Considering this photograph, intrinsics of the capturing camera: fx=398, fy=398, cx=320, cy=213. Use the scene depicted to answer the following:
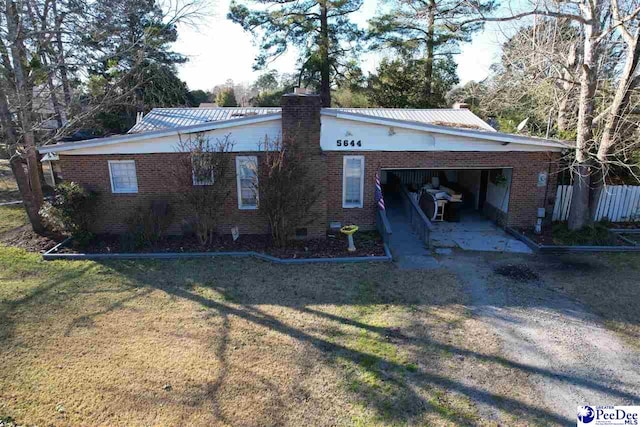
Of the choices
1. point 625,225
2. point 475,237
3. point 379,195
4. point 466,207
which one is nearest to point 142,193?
point 379,195

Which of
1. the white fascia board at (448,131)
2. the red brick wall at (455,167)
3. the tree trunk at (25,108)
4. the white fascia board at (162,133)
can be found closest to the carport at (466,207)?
the red brick wall at (455,167)

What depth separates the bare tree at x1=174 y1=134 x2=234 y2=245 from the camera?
10.3m

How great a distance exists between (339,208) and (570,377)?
7.44 m

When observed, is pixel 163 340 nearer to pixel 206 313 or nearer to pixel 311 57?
pixel 206 313

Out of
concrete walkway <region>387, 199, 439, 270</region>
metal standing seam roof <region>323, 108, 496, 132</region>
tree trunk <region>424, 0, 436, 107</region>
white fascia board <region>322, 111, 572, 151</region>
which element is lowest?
concrete walkway <region>387, 199, 439, 270</region>

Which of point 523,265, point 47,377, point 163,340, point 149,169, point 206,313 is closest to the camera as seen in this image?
point 47,377

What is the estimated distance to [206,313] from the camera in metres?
7.38

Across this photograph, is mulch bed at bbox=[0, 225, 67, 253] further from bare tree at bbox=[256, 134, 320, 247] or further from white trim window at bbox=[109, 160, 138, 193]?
bare tree at bbox=[256, 134, 320, 247]

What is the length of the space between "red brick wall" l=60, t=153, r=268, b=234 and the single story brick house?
0.03 meters

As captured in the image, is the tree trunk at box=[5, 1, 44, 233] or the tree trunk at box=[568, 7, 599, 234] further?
the tree trunk at box=[5, 1, 44, 233]

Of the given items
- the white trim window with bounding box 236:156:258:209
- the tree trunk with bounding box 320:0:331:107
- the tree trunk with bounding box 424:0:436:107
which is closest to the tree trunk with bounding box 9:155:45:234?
the white trim window with bounding box 236:156:258:209

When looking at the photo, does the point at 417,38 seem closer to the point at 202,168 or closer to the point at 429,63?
the point at 429,63

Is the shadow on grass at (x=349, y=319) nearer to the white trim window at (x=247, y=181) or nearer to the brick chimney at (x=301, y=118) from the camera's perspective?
the white trim window at (x=247, y=181)

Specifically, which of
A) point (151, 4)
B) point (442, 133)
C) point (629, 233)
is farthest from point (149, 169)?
point (629, 233)
